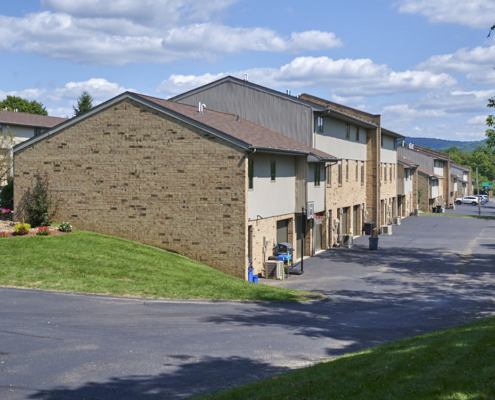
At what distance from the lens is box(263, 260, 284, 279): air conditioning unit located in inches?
1115

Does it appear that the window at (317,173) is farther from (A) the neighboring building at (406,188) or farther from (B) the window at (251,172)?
(A) the neighboring building at (406,188)

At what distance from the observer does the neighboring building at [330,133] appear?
36344mm

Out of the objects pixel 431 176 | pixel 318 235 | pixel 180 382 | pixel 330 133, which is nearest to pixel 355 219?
pixel 318 235

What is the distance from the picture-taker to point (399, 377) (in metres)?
9.55

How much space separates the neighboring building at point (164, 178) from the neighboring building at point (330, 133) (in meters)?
6.38

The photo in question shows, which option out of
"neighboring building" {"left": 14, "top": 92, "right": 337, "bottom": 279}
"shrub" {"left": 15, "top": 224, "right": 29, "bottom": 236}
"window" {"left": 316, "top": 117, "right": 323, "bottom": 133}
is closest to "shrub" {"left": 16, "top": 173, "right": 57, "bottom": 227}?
"neighboring building" {"left": 14, "top": 92, "right": 337, "bottom": 279}

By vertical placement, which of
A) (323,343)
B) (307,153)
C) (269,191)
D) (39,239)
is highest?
(307,153)

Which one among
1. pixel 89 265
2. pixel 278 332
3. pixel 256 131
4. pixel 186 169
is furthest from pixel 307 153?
pixel 278 332

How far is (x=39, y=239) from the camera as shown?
24.9m

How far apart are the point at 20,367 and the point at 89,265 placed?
432 inches

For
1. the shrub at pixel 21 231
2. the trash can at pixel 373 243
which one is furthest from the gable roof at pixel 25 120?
the trash can at pixel 373 243

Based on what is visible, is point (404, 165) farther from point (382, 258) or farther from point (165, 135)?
point (165, 135)

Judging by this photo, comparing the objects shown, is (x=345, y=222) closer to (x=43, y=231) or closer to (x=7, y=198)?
(x=7, y=198)

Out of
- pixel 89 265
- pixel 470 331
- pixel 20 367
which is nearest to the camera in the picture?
pixel 20 367
